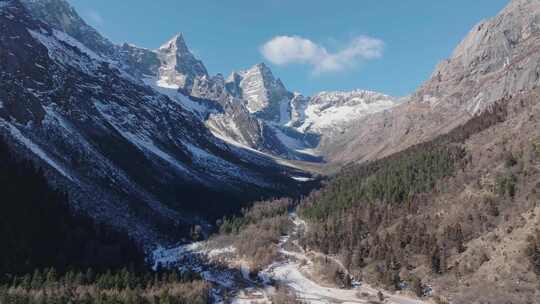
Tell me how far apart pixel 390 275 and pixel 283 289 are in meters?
25.7

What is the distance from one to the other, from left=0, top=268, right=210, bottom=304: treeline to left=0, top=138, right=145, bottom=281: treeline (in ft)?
28.2

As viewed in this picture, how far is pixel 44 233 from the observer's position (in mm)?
124812

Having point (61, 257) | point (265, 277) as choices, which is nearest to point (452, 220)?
point (265, 277)

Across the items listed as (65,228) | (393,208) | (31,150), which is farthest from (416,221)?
(31,150)

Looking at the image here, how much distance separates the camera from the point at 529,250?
284 ft

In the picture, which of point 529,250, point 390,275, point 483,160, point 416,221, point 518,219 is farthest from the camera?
point 483,160

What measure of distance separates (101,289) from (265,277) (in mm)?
46698

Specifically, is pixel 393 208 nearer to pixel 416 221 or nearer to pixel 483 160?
pixel 416 221

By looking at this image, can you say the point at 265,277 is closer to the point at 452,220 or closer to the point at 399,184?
the point at 452,220

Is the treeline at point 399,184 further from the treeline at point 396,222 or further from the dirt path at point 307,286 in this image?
the dirt path at point 307,286

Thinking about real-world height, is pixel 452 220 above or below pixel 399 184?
below

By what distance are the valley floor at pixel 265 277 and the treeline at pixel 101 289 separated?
10.5 m

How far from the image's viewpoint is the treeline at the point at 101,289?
282 feet

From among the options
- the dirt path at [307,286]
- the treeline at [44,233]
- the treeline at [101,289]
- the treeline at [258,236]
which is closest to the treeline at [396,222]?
the dirt path at [307,286]
